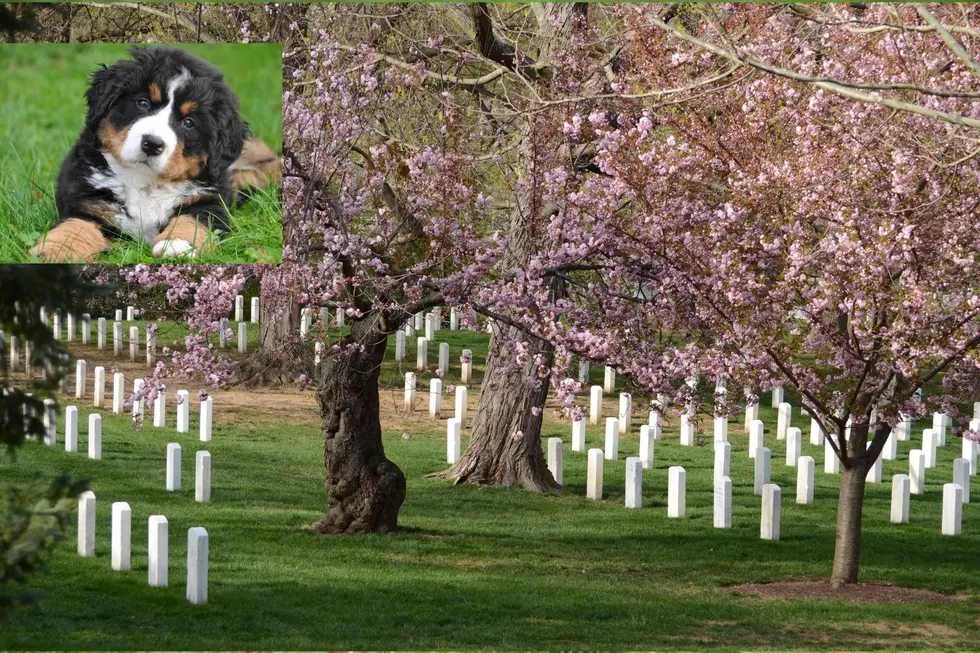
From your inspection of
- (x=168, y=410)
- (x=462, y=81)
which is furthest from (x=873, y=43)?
(x=168, y=410)

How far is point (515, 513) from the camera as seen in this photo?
11.7 m

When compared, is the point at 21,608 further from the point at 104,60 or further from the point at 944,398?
the point at 944,398

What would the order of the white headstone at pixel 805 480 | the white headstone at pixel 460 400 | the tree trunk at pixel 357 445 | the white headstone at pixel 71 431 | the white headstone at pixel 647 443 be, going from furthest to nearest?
the white headstone at pixel 460 400 → the white headstone at pixel 647 443 → the white headstone at pixel 71 431 → the white headstone at pixel 805 480 → the tree trunk at pixel 357 445

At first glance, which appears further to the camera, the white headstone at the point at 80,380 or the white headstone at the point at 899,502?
the white headstone at the point at 80,380

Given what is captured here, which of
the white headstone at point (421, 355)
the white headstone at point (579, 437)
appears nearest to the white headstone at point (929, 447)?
the white headstone at point (579, 437)

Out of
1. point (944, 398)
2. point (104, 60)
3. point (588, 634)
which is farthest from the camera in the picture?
point (104, 60)

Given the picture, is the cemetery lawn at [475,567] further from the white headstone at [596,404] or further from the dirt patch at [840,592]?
the white headstone at [596,404]

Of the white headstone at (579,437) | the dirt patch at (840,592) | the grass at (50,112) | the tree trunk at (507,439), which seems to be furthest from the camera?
the white headstone at (579,437)

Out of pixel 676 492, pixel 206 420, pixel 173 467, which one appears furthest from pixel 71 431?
pixel 676 492

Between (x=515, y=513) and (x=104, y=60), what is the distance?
5.53 meters

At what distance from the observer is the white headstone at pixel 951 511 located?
1130 cm

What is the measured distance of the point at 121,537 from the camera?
8602mm

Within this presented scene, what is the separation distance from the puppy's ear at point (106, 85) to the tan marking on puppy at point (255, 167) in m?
1.17

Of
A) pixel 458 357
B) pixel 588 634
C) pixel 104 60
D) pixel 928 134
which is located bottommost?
pixel 588 634
